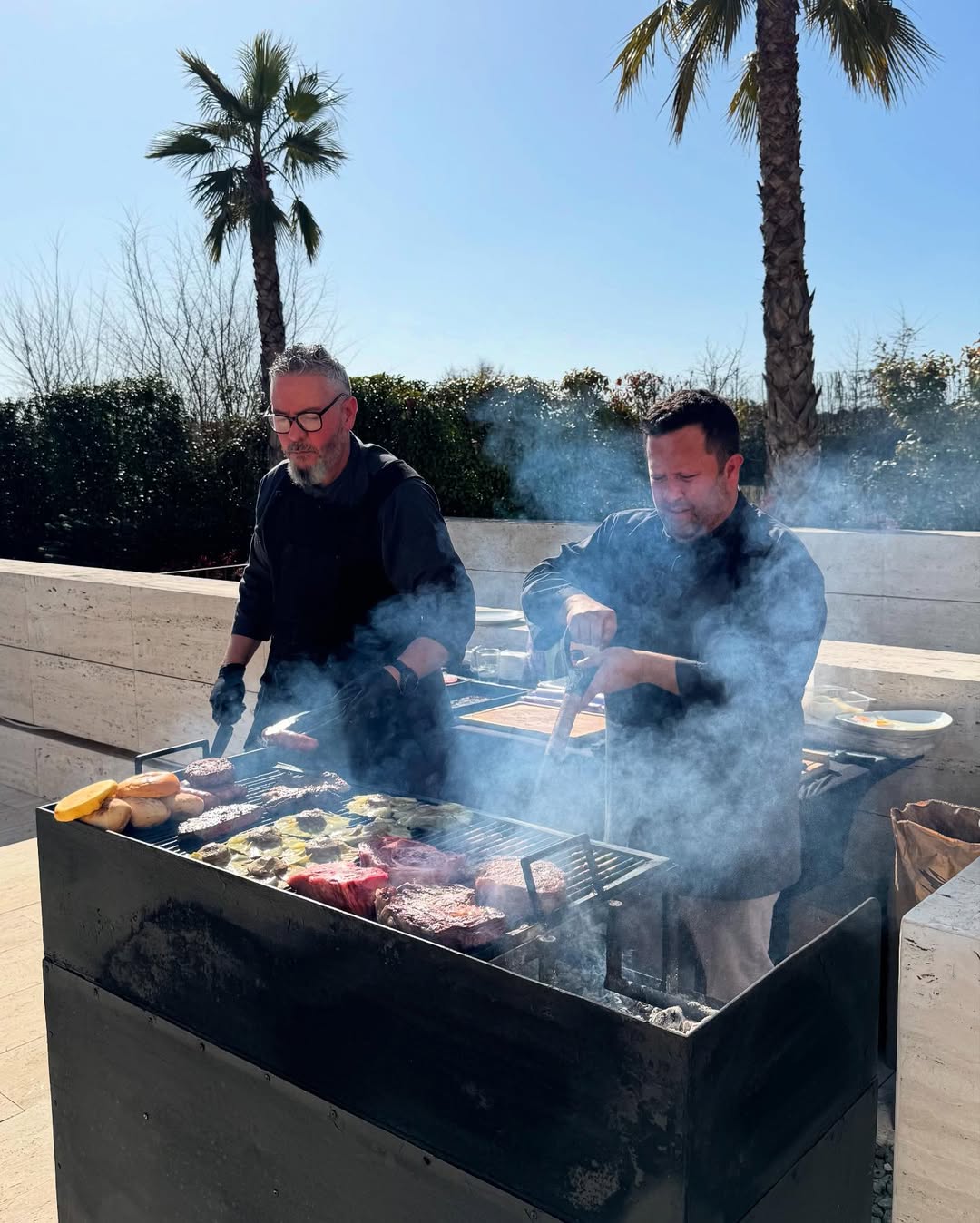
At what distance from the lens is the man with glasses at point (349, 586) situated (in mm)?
2807

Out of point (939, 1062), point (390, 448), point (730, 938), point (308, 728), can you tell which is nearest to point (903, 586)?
point (730, 938)

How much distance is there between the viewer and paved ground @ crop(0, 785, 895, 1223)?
2672 mm

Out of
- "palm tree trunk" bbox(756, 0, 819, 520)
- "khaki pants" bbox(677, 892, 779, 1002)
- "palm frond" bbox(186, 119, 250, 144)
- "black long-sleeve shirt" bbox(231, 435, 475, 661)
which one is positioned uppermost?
"palm frond" bbox(186, 119, 250, 144)

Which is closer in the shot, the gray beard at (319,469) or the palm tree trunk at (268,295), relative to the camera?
the gray beard at (319,469)

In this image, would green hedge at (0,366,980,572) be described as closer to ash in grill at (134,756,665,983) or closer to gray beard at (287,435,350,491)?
gray beard at (287,435,350,491)

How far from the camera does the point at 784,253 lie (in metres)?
8.68

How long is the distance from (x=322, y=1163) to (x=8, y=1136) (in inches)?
64.8

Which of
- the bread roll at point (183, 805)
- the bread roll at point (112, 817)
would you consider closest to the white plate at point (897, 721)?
the bread roll at point (183, 805)

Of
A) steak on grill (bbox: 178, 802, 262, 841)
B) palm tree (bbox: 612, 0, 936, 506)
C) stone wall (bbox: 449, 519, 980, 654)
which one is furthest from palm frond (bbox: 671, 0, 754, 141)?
steak on grill (bbox: 178, 802, 262, 841)

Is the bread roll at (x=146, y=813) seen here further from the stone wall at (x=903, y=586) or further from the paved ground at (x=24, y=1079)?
the stone wall at (x=903, y=586)

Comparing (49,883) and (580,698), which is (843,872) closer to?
(580,698)

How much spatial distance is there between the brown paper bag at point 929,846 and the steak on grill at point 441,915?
4.33ft

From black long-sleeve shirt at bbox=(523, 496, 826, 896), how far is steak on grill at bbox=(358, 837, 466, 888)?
70 centimetres

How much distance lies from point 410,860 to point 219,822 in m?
0.49
